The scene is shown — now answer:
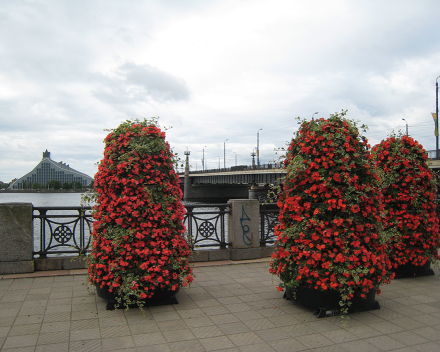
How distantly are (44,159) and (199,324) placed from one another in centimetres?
16744

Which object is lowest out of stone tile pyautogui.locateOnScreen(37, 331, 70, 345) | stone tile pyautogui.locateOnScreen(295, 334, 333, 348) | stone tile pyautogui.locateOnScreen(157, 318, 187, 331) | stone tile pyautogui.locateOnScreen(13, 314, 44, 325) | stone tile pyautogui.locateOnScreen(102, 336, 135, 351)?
stone tile pyautogui.locateOnScreen(295, 334, 333, 348)

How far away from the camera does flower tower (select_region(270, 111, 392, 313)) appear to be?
4.36m

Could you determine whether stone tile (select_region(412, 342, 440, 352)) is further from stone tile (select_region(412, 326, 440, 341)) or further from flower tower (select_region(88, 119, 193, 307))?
flower tower (select_region(88, 119, 193, 307))

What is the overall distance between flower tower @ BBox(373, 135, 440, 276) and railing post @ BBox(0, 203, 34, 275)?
20.7 ft

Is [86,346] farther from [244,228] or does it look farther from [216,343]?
[244,228]

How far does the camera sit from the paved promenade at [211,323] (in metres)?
3.70

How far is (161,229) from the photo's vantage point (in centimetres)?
468

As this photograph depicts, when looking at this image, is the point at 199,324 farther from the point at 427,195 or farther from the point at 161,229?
the point at 427,195

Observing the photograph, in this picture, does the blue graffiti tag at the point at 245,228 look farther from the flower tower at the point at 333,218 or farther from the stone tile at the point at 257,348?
the stone tile at the point at 257,348

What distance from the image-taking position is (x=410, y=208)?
6.40 meters

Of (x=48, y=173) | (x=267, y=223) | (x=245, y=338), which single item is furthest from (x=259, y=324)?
(x=48, y=173)

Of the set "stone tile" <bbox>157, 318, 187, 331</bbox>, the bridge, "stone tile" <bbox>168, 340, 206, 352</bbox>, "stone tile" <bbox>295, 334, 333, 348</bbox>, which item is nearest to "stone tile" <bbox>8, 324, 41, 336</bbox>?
"stone tile" <bbox>157, 318, 187, 331</bbox>

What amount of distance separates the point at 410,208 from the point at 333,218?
274 cm

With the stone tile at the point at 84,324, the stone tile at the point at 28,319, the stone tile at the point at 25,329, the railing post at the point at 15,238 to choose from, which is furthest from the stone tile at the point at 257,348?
the railing post at the point at 15,238
